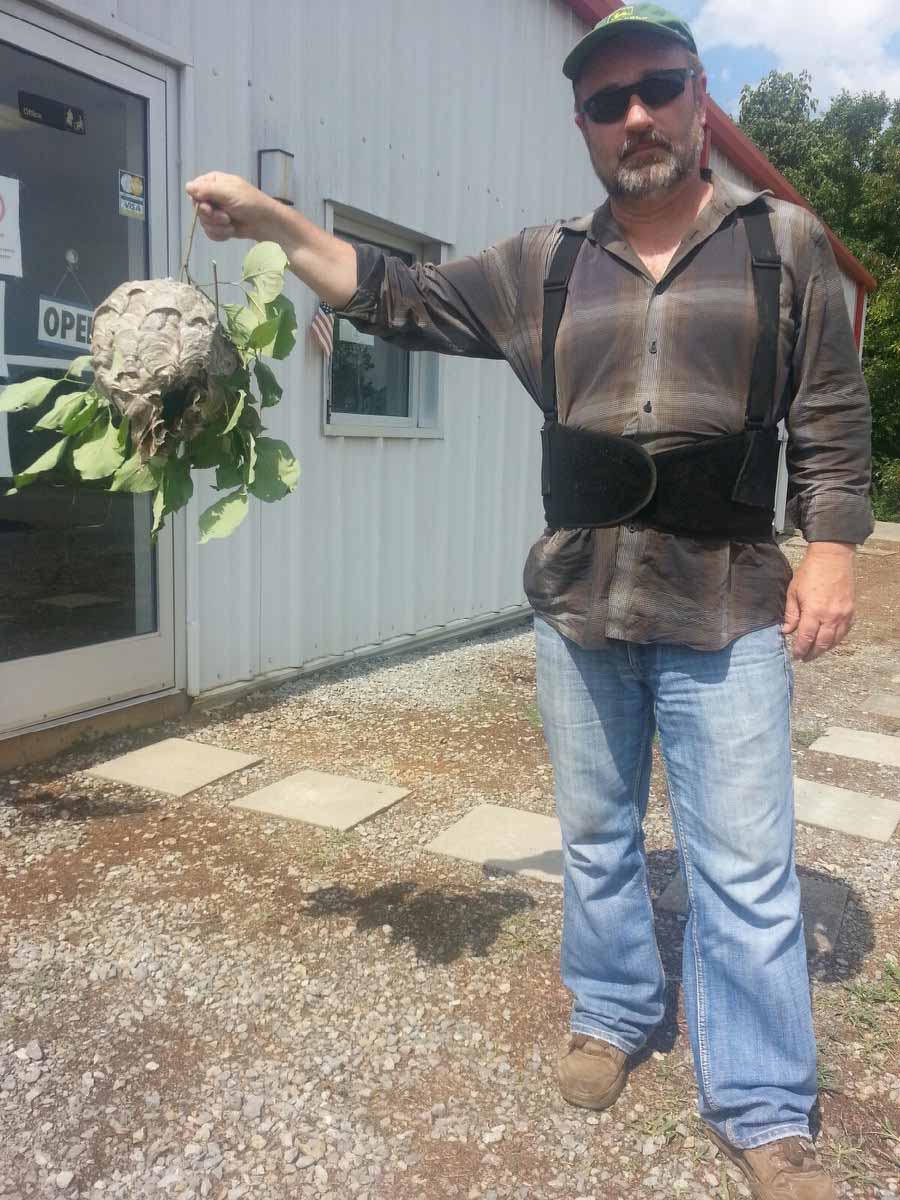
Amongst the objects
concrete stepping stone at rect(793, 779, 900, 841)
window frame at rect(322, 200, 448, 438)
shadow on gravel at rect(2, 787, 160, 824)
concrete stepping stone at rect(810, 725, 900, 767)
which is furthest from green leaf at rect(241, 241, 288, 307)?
concrete stepping stone at rect(810, 725, 900, 767)

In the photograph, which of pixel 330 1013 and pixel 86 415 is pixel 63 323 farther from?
pixel 330 1013

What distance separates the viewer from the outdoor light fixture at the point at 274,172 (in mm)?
5254

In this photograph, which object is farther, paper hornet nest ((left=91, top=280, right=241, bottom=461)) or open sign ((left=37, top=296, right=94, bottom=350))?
open sign ((left=37, top=296, right=94, bottom=350))

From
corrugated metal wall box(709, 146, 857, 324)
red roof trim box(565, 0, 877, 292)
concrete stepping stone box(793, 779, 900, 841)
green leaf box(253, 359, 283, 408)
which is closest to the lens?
green leaf box(253, 359, 283, 408)

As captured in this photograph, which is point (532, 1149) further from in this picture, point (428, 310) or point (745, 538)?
point (428, 310)

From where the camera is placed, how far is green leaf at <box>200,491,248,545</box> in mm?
2281

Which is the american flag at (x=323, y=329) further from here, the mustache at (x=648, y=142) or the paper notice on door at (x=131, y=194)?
the mustache at (x=648, y=142)

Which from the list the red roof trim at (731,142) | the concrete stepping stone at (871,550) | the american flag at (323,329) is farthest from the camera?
the concrete stepping stone at (871,550)

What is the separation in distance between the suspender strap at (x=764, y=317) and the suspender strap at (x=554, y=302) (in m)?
0.40

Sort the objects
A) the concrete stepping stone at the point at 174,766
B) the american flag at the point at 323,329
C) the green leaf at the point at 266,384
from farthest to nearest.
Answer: the american flag at the point at 323,329
the concrete stepping stone at the point at 174,766
the green leaf at the point at 266,384

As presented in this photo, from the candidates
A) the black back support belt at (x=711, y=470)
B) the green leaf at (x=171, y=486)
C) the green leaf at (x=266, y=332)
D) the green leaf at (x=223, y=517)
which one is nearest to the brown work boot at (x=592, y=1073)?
the black back support belt at (x=711, y=470)

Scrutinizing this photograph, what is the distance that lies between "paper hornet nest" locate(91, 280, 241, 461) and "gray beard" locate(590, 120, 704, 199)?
944mm

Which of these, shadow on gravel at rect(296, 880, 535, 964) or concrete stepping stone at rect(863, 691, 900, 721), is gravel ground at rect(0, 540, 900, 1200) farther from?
concrete stepping stone at rect(863, 691, 900, 721)

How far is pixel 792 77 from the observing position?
3394cm
